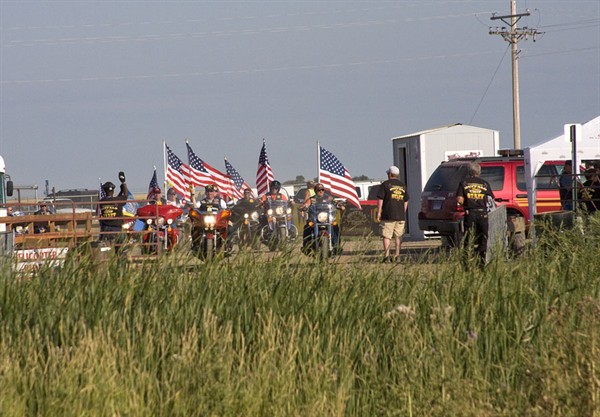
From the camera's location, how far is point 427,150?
30.8 meters

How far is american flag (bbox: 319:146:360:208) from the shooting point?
32188mm

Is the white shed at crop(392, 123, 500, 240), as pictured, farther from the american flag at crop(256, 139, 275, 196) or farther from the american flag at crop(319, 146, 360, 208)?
the american flag at crop(256, 139, 275, 196)

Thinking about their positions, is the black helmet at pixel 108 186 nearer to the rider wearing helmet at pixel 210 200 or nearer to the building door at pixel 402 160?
the rider wearing helmet at pixel 210 200

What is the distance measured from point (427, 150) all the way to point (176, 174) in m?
10.7

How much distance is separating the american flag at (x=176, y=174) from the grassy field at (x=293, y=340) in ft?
94.8

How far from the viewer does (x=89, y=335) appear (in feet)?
24.0

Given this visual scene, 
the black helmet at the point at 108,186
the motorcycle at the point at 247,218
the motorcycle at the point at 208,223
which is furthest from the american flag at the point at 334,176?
the black helmet at the point at 108,186

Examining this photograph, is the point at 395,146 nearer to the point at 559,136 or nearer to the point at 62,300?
the point at 559,136

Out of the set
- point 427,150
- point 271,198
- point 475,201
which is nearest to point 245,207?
point 271,198

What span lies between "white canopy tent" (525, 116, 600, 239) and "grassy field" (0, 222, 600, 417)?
11.3 meters

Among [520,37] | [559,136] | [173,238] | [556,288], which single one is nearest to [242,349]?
[556,288]

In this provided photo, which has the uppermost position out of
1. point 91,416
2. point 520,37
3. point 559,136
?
point 520,37

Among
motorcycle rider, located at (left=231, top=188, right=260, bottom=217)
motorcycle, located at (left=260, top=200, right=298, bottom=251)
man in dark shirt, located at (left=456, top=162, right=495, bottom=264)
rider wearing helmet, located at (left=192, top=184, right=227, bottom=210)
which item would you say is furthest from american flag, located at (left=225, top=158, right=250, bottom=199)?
man in dark shirt, located at (left=456, top=162, right=495, bottom=264)

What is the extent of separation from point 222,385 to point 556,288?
138 inches
